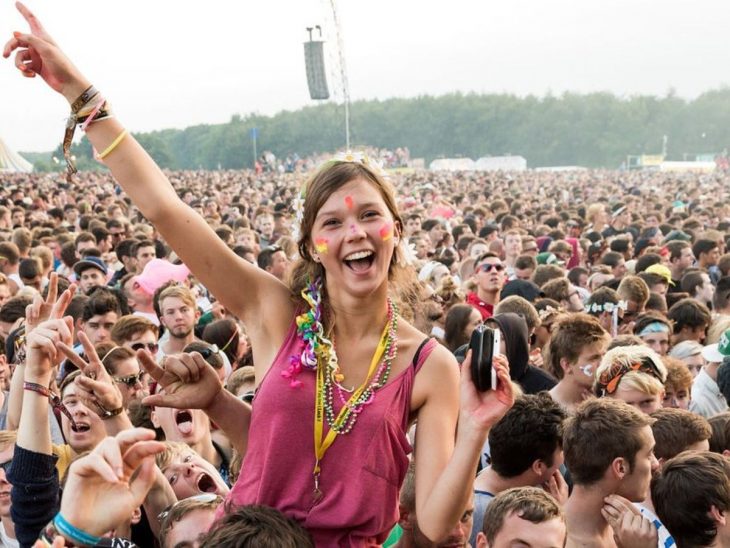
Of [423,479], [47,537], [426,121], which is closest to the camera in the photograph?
[47,537]

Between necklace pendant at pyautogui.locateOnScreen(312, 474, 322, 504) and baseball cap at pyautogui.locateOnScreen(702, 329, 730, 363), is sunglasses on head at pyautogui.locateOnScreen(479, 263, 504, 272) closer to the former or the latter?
baseball cap at pyautogui.locateOnScreen(702, 329, 730, 363)

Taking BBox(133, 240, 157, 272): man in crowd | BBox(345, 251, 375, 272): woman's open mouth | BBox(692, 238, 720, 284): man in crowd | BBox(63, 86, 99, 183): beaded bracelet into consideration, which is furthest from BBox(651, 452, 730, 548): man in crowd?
BBox(692, 238, 720, 284): man in crowd

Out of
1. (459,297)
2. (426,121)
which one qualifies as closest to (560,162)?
(426,121)

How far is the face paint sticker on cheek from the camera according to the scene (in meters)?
2.42

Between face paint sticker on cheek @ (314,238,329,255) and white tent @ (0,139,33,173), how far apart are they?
6636 cm

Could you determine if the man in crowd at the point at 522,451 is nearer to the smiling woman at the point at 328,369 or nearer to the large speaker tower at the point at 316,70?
the smiling woman at the point at 328,369

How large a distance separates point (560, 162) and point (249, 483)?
106 meters

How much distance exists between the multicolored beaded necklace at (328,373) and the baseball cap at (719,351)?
3865 millimetres

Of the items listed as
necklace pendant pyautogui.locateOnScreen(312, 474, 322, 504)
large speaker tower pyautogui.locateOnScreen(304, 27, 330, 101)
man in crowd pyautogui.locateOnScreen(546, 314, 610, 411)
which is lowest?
large speaker tower pyautogui.locateOnScreen(304, 27, 330, 101)

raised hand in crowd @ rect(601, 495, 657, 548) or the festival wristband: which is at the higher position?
the festival wristband

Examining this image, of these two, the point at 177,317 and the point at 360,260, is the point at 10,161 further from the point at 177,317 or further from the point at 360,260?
the point at 360,260

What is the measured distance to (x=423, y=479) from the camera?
7.59 ft

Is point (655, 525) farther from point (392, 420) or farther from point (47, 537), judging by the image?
point (47, 537)

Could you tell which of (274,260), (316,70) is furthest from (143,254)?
(316,70)
